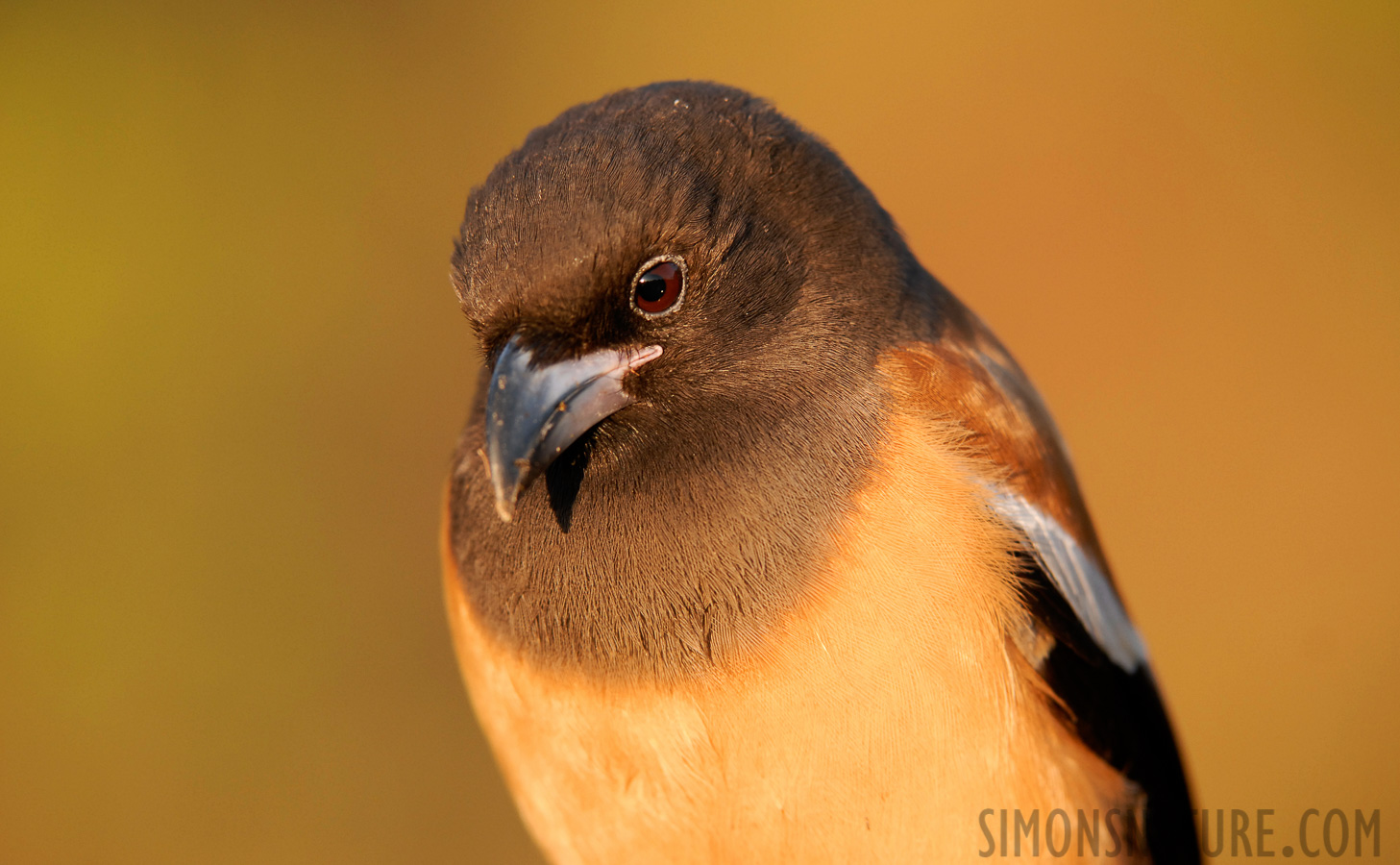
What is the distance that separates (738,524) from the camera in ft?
9.18

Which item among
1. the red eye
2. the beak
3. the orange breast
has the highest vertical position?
the red eye

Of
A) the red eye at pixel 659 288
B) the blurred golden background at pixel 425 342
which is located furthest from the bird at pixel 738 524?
the blurred golden background at pixel 425 342

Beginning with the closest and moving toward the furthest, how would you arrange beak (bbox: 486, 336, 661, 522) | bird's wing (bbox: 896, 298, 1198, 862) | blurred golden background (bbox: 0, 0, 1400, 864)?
1. beak (bbox: 486, 336, 661, 522)
2. bird's wing (bbox: 896, 298, 1198, 862)
3. blurred golden background (bbox: 0, 0, 1400, 864)

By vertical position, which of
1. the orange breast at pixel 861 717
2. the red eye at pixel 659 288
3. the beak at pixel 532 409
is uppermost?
the red eye at pixel 659 288

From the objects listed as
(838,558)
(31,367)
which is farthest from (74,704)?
(838,558)

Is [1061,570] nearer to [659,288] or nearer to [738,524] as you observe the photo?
[738,524]

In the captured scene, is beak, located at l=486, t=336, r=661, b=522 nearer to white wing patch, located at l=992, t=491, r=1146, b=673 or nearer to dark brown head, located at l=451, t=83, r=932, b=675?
dark brown head, located at l=451, t=83, r=932, b=675

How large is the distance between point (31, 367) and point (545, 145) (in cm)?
514

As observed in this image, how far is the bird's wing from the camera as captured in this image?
3.09 metres

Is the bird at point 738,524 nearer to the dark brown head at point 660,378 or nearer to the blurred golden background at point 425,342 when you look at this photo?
the dark brown head at point 660,378

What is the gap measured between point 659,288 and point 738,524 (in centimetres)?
65

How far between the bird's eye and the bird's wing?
715 millimetres

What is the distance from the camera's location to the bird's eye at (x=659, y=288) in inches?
107

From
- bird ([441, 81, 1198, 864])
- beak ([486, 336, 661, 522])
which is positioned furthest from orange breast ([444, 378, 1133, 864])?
beak ([486, 336, 661, 522])
